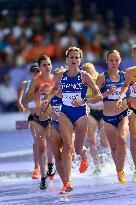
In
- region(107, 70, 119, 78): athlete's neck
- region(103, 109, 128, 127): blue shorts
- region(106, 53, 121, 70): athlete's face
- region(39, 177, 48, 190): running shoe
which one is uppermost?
region(106, 53, 121, 70): athlete's face

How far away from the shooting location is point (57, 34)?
19.6m

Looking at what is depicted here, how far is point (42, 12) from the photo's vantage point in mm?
20750

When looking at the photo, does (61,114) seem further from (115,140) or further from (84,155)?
(84,155)

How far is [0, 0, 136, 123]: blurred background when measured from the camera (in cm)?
1858

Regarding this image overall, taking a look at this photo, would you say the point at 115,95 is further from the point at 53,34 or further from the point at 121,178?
the point at 53,34

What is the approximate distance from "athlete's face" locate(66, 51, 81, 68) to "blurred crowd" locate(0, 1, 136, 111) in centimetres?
878

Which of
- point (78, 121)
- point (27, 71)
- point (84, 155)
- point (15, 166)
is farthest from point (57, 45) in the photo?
point (78, 121)

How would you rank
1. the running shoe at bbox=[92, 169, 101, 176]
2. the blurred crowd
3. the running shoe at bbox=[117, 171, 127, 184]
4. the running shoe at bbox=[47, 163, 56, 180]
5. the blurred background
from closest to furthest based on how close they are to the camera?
the running shoe at bbox=[117, 171, 127, 184], the running shoe at bbox=[47, 163, 56, 180], the running shoe at bbox=[92, 169, 101, 176], the blurred background, the blurred crowd

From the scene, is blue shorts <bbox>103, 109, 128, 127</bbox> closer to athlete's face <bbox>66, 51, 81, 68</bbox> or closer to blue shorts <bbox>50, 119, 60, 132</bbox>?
blue shorts <bbox>50, 119, 60, 132</bbox>

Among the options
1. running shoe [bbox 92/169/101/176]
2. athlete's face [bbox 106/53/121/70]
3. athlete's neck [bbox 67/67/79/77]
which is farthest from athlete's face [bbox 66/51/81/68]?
running shoe [bbox 92/169/101/176]

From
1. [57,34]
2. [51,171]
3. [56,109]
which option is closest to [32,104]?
[56,109]

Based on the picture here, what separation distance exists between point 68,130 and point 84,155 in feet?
6.14

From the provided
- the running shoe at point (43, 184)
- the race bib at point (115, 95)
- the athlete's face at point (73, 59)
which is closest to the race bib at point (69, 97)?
the athlete's face at point (73, 59)

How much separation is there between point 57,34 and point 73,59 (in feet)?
32.2
